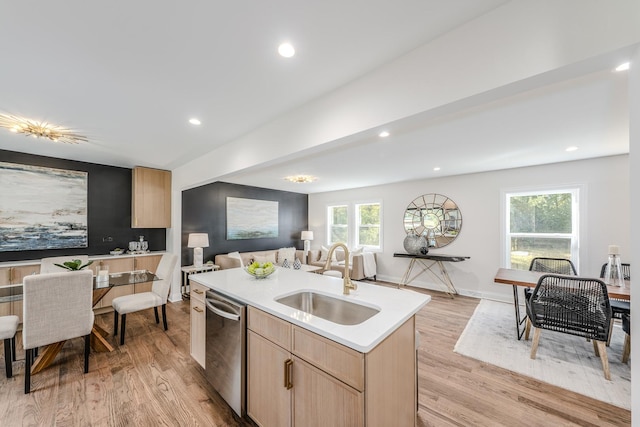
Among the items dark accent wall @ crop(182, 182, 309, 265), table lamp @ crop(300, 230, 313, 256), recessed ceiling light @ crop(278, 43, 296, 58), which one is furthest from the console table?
recessed ceiling light @ crop(278, 43, 296, 58)

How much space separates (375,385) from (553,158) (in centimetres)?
438

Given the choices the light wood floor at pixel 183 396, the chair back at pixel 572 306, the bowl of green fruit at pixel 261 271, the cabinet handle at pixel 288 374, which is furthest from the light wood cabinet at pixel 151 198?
the chair back at pixel 572 306

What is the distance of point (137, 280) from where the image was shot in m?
2.96

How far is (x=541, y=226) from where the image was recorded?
4.16 meters

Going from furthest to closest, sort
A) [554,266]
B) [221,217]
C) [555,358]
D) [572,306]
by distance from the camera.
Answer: [221,217], [554,266], [555,358], [572,306]

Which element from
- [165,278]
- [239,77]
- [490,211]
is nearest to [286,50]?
[239,77]

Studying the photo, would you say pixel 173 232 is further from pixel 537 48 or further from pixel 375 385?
pixel 537 48

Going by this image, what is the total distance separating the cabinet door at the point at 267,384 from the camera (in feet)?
4.73

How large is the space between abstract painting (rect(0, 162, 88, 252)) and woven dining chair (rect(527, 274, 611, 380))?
20.6 ft

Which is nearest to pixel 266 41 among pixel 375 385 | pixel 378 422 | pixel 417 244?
pixel 375 385

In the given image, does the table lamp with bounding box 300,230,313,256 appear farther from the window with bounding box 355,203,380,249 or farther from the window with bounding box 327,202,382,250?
the window with bounding box 355,203,380,249

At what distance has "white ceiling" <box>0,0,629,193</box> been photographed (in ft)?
4.10

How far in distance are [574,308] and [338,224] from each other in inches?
200

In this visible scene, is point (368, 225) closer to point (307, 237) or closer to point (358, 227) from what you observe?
point (358, 227)
